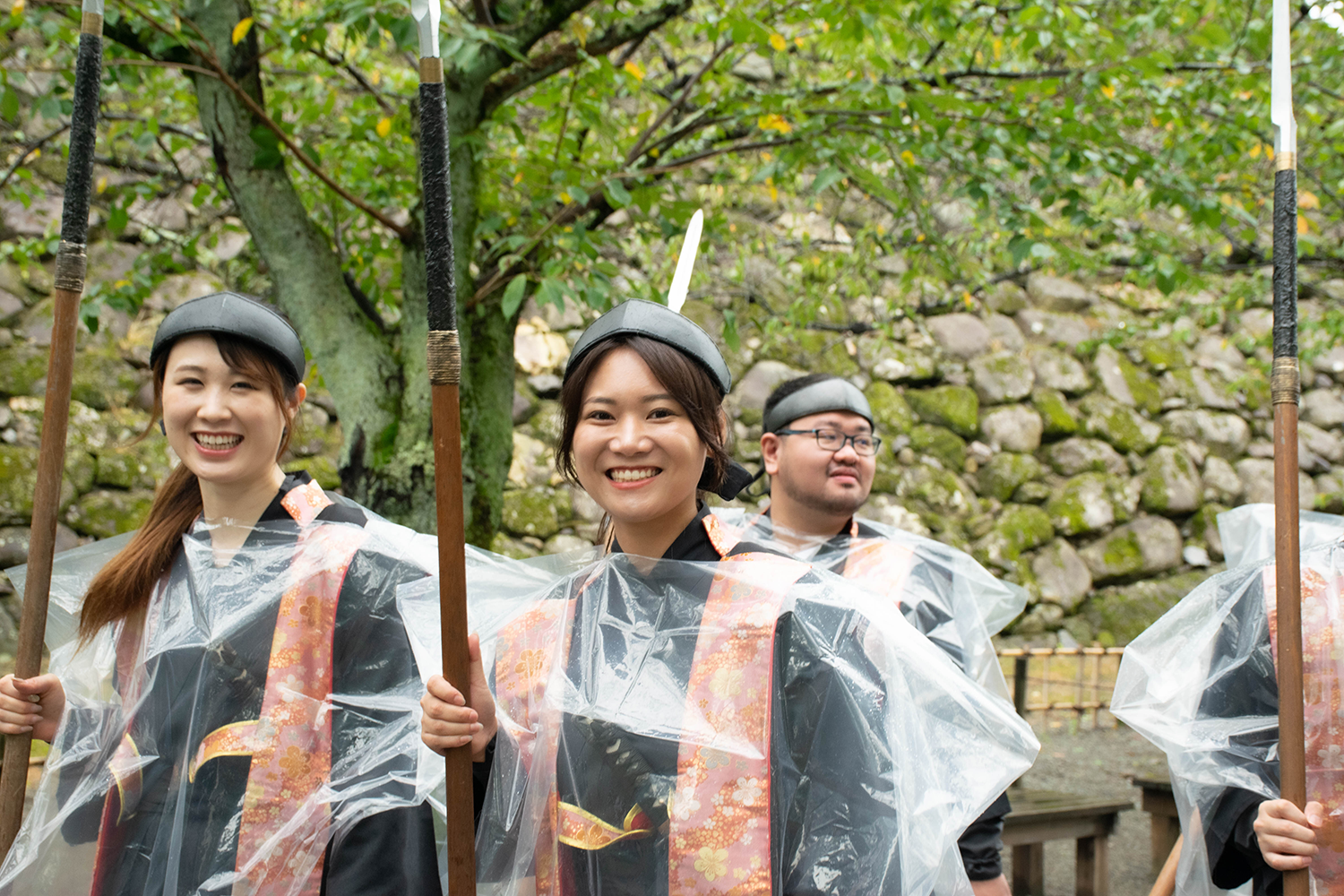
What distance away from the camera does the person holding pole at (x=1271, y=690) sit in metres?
1.44

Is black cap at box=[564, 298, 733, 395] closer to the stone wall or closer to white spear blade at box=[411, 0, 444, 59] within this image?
white spear blade at box=[411, 0, 444, 59]

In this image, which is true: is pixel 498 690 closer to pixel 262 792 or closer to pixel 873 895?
pixel 262 792

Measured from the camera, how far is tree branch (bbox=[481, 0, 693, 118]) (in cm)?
321

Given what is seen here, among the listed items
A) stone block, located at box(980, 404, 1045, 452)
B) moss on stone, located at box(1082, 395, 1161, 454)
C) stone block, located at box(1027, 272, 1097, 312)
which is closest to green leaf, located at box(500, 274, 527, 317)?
stone block, located at box(980, 404, 1045, 452)

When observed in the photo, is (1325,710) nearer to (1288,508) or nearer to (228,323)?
(1288,508)

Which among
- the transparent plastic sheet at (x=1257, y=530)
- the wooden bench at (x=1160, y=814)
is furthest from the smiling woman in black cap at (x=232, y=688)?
the wooden bench at (x=1160, y=814)

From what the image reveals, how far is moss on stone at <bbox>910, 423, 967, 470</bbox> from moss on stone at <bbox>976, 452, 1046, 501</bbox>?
21 centimetres

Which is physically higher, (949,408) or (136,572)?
(949,408)

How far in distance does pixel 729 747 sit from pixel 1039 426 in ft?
25.6

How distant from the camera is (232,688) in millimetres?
1589

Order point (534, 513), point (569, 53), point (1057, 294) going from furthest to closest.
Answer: point (1057, 294) < point (534, 513) < point (569, 53)

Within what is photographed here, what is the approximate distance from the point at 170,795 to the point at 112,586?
0.37 m

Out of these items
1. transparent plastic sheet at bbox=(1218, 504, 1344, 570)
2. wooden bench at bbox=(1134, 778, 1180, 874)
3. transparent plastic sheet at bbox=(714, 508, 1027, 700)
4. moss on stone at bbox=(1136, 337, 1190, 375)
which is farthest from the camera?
moss on stone at bbox=(1136, 337, 1190, 375)

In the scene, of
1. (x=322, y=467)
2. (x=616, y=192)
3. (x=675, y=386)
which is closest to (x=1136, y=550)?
(x=322, y=467)
